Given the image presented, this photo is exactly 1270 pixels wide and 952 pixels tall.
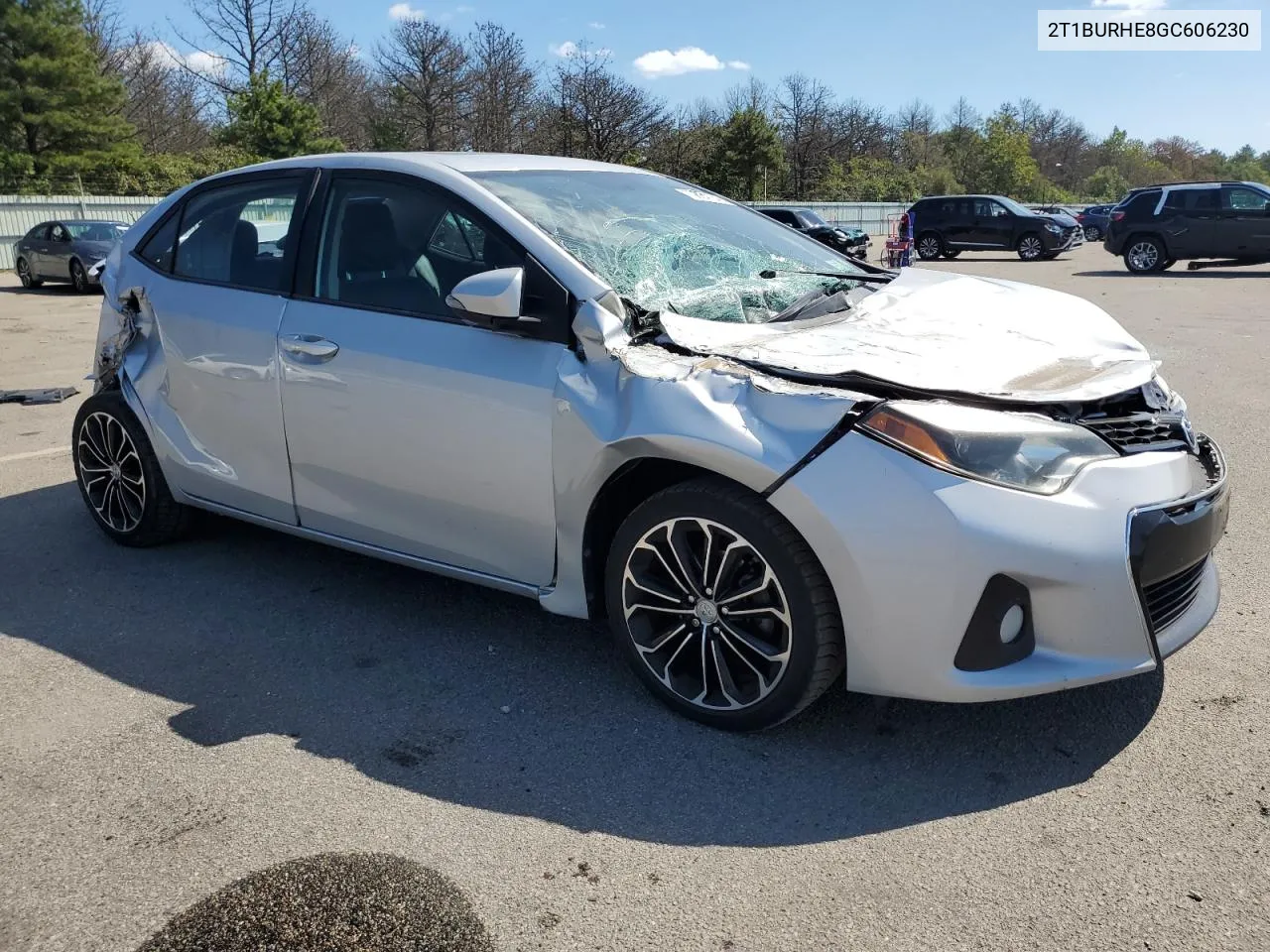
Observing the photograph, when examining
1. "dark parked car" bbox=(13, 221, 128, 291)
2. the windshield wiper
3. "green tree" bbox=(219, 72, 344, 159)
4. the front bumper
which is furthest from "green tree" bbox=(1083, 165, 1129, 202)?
the front bumper

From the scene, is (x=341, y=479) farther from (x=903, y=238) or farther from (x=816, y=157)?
(x=816, y=157)

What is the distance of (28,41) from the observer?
1371 inches

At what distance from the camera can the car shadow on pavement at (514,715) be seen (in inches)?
110

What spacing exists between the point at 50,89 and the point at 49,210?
9024 mm

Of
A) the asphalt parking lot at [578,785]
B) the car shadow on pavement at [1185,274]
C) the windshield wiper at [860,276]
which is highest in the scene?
the windshield wiper at [860,276]

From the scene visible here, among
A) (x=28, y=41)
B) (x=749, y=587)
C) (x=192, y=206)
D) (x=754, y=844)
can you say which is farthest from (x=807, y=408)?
(x=28, y=41)

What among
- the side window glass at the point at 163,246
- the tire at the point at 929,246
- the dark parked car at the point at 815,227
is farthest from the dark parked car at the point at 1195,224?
the side window glass at the point at 163,246

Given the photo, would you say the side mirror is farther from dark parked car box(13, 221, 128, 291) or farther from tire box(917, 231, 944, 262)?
tire box(917, 231, 944, 262)

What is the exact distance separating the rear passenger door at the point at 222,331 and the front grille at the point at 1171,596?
117 inches

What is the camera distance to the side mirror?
315 centimetres

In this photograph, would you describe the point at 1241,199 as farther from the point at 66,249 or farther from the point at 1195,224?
the point at 66,249

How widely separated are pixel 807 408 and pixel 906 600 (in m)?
0.56

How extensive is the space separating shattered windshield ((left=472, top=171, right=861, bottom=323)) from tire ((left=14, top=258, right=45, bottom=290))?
68.6 feet

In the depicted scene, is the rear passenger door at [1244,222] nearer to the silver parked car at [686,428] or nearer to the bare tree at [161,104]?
the silver parked car at [686,428]
